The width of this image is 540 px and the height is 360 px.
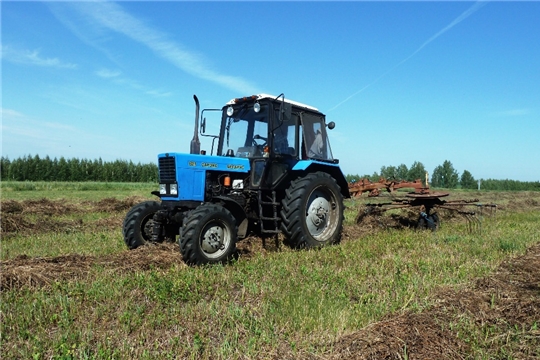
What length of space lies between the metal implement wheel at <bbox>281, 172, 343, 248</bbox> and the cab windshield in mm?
907

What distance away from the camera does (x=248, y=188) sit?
21.8ft

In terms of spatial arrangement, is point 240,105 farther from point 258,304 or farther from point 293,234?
point 258,304

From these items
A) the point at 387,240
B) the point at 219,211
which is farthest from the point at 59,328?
the point at 387,240

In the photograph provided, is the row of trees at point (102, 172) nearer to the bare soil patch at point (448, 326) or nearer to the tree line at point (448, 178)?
the tree line at point (448, 178)

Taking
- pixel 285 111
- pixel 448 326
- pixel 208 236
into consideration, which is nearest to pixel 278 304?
pixel 448 326

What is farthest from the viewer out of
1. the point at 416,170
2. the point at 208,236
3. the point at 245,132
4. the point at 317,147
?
the point at 416,170

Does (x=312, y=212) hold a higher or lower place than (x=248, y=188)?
lower

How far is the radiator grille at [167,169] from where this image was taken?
606cm

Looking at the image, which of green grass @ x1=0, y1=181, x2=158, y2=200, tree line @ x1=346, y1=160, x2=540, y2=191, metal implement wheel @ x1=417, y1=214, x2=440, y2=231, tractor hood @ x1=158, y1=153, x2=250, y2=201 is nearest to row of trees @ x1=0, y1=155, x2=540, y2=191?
tree line @ x1=346, y1=160, x2=540, y2=191

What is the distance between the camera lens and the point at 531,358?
2.80 metres

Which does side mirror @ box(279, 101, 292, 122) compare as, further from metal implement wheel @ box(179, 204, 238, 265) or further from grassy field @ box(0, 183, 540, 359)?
grassy field @ box(0, 183, 540, 359)

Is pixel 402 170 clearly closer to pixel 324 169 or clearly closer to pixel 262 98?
pixel 324 169

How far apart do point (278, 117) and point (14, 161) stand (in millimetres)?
55413

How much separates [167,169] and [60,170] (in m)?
52.6
